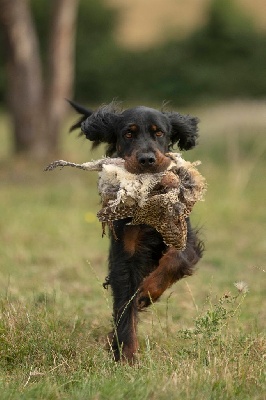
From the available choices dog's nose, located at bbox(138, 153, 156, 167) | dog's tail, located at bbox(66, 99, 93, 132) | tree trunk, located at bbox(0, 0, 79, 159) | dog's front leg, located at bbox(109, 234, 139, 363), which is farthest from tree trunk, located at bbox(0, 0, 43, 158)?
dog's nose, located at bbox(138, 153, 156, 167)

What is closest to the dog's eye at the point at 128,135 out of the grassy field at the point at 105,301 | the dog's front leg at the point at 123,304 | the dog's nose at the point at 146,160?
the dog's nose at the point at 146,160

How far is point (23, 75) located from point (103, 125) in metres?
9.24

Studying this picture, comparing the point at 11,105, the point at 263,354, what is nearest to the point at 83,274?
the point at 263,354

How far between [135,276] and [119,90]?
994 inches

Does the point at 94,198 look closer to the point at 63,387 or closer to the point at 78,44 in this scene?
the point at 63,387

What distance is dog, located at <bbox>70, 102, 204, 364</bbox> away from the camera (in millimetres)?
4855

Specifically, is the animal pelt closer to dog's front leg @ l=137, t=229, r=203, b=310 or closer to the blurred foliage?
dog's front leg @ l=137, t=229, r=203, b=310

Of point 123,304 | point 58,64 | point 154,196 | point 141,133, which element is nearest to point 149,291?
point 123,304

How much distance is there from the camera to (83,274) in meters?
8.01

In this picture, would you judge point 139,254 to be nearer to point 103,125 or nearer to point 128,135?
point 128,135

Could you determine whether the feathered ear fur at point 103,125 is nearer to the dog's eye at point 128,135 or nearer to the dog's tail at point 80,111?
the dog's eye at point 128,135

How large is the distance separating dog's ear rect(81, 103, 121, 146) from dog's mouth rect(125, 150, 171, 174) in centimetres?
68

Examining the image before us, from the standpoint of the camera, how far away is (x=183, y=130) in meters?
5.68

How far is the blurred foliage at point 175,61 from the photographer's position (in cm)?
2709
